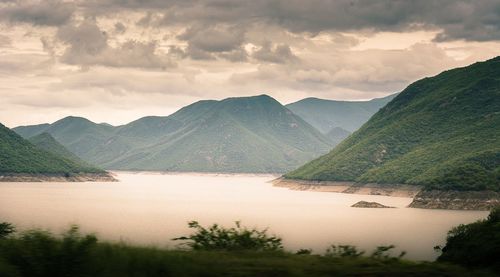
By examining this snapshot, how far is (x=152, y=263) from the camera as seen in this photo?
1838 centimetres

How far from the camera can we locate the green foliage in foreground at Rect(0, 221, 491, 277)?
57.7 feet

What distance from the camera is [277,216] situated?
13712cm

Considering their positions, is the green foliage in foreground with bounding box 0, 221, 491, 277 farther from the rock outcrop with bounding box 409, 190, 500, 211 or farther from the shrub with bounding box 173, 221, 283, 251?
the rock outcrop with bounding box 409, 190, 500, 211

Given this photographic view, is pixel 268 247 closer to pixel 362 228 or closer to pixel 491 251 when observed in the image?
pixel 491 251

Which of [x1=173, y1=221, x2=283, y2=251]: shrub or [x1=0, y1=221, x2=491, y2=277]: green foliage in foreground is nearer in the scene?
[x1=0, y1=221, x2=491, y2=277]: green foliage in foreground

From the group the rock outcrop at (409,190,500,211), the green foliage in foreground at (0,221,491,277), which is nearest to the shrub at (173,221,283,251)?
the green foliage in foreground at (0,221,491,277)

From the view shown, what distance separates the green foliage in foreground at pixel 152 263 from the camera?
57.7 feet

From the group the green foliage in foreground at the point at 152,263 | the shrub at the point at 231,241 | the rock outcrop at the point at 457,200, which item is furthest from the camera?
the rock outcrop at the point at 457,200

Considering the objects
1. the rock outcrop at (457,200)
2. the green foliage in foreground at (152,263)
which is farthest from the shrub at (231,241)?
the rock outcrop at (457,200)

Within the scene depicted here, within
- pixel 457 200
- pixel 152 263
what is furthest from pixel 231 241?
pixel 457 200

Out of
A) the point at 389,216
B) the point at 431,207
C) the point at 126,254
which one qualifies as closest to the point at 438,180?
the point at 431,207

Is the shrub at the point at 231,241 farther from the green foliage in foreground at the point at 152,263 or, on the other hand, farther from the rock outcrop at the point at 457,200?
the rock outcrop at the point at 457,200

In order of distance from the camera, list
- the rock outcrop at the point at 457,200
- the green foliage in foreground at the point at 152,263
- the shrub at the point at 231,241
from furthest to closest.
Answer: the rock outcrop at the point at 457,200 → the shrub at the point at 231,241 → the green foliage in foreground at the point at 152,263

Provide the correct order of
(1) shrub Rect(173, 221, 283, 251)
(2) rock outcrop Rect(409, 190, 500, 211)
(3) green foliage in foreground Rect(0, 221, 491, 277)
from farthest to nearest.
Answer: (2) rock outcrop Rect(409, 190, 500, 211) → (1) shrub Rect(173, 221, 283, 251) → (3) green foliage in foreground Rect(0, 221, 491, 277)
